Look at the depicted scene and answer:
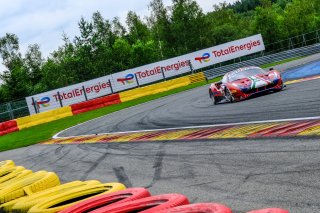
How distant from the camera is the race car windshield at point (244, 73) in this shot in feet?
48.0

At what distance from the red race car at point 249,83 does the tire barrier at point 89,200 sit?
888 cm

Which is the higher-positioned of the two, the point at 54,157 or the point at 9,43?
the point at 9,43

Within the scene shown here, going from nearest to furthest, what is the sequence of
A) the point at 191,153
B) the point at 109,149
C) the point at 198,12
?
the point at 191,153 < the point at 109,149 < the point at 198,12

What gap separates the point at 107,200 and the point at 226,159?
2.54 metres

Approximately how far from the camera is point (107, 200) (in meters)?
3.75

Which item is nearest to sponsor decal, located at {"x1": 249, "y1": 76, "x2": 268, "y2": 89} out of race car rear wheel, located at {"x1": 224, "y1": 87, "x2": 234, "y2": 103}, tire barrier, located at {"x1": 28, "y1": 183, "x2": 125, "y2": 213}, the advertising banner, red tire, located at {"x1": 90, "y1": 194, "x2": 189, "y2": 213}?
race car rear wheel, located at {"x1": 224, "y1": 87, "x2": 234, "y2": 103}

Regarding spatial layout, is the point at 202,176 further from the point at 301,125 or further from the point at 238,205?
the point at 301,125

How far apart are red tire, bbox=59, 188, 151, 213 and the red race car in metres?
10.6

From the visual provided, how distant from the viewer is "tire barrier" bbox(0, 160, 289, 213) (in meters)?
3.02

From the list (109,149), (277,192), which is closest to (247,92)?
(109,149)

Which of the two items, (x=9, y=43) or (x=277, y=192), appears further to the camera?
(x=9, y=43)

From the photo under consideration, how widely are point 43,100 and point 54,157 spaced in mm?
Answer: 24526

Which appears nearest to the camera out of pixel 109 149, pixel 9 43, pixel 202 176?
pixel 202 176

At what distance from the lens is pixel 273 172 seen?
4719 millimetres
